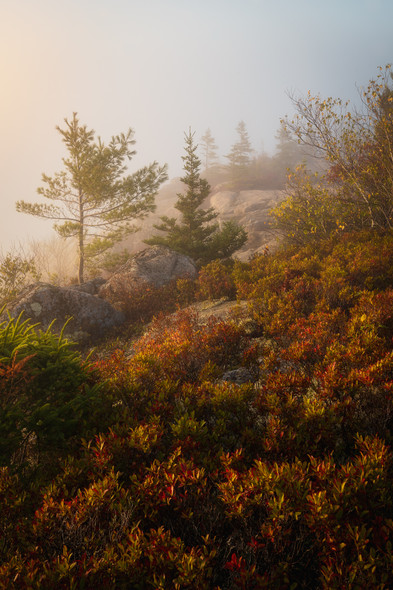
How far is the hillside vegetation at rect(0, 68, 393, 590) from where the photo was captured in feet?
5.94

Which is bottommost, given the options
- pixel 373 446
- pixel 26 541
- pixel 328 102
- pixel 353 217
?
pixel 26 541

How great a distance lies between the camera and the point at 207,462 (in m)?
2.64

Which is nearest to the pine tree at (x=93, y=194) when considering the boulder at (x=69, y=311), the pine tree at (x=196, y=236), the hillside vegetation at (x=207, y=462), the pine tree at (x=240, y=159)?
the pine tree at (x=196, y=236)

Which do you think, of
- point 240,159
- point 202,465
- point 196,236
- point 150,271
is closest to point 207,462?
point 202,465

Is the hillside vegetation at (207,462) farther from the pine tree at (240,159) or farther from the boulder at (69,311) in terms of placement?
the pine tree at (240,159)

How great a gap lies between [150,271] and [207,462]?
9976 mm

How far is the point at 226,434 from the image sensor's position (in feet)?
10.6

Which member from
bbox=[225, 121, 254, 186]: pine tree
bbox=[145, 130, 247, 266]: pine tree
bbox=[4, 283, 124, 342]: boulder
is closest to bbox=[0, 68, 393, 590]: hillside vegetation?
bbox=[4, 283, 124, 342]: boulder

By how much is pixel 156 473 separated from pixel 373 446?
76.0 inches

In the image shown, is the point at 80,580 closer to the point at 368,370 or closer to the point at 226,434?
the point at 226,434

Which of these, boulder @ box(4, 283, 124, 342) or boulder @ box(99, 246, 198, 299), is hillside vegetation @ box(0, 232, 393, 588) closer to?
boulder @ box(4, 283, 124, 342)

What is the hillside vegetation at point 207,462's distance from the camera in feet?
5.94

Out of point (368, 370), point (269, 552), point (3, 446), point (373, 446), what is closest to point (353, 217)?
point (368, 370)

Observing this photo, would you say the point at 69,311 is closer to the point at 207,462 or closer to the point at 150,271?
the point at 150,271
